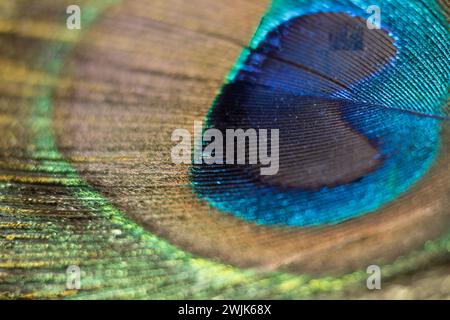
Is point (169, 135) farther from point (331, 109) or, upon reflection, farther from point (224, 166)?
point (331, 109)

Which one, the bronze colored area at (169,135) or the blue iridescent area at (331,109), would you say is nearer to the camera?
the bronze colored area at (169,135)

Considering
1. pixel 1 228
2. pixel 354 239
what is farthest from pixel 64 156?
pixel 354 239

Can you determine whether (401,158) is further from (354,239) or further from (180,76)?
(180,76)

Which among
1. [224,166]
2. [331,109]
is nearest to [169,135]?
[224,166]

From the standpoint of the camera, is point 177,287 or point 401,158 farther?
point 401,158

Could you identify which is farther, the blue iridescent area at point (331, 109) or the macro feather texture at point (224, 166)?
the blue iridescent area at point (331, 109)
